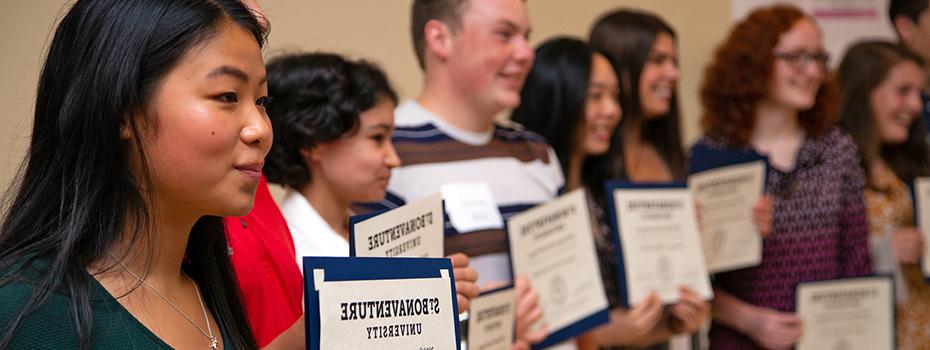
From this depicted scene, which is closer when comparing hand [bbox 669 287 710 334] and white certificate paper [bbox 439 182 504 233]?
white certificate paper [bbox 439 182 504 233]

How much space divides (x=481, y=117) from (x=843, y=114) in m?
2.33

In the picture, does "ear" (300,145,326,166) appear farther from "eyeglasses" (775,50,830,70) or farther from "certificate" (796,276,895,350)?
"eyeglasses" (775,50,830,70)

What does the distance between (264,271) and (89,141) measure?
0.57 metres

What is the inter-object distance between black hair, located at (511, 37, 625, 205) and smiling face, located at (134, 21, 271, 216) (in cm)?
204

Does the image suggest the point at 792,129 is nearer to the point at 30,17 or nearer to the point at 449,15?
the point at 449,15

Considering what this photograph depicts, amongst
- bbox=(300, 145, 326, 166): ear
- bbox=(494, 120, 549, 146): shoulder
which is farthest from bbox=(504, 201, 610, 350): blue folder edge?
bbox=(300, 145, 326, 166): ear

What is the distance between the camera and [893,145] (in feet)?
15.3

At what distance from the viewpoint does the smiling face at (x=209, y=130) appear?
137 centimetres

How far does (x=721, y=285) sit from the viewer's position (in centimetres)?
396

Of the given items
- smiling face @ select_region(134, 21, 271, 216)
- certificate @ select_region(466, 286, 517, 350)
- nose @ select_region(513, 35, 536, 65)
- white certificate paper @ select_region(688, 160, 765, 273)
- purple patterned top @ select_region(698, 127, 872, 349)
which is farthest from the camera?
purple patterned top @ select_region(698, 127, 872, 349)

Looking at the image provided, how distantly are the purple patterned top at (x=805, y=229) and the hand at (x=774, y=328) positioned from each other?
58 millimetres

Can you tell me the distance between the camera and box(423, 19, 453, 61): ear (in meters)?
3.06

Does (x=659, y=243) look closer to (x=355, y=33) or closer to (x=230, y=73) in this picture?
(x=355, y=33)

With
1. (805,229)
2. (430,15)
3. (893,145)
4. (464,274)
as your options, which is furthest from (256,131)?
(893,145)
